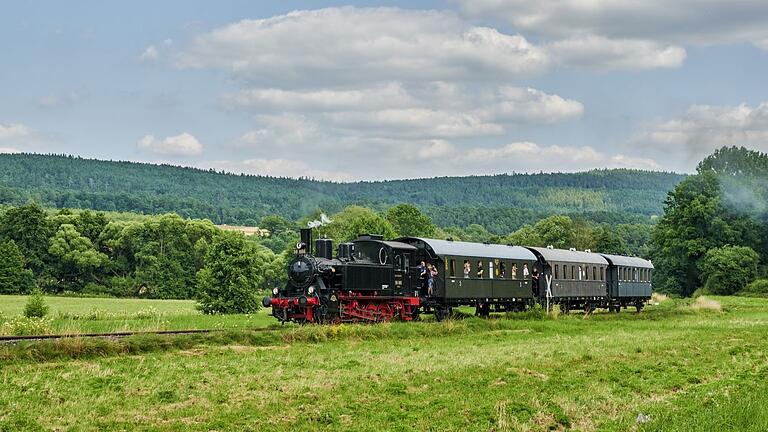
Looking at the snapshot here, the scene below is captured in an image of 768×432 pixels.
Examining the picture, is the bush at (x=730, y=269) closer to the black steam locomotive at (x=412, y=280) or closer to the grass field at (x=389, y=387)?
the black steam locomotive at (x=412, y=280)

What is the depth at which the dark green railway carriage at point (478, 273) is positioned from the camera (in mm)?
39406

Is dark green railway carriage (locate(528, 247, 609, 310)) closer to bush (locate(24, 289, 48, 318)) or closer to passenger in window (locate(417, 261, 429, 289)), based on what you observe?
passenger in window (locate(417, 261, 429, 289))

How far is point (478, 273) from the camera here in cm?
4212

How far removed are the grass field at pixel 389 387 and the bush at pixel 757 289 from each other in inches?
2532

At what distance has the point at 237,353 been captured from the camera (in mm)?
24109

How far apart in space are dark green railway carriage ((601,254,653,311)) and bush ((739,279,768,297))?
86.4 ft

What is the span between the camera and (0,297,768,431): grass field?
51.0ft

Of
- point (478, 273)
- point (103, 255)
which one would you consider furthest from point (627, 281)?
point (103, 255)

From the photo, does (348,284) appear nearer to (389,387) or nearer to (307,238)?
(307,238)

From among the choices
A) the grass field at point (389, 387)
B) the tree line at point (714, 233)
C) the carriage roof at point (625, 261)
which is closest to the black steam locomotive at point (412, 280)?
the grass field at point (389, 387)

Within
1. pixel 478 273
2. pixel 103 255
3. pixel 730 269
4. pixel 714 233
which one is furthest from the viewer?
pixel 103 255

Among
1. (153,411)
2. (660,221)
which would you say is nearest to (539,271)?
(153,411)

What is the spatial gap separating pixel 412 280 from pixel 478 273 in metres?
4.81

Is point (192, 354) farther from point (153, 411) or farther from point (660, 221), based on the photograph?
point (660, 221)
